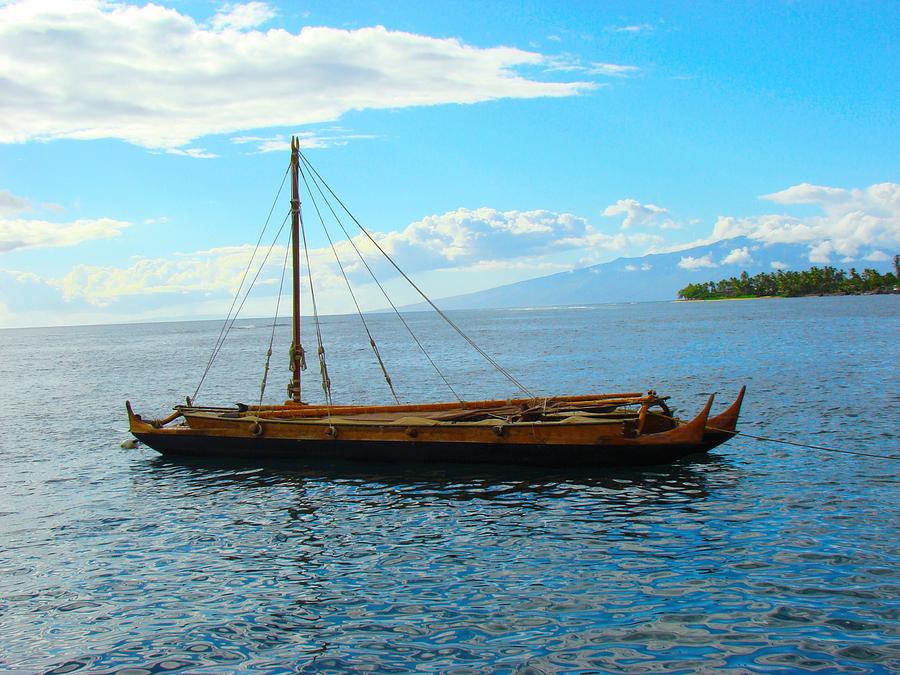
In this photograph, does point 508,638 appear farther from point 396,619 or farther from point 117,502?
point 117,502

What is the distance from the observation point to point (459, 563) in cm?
1426

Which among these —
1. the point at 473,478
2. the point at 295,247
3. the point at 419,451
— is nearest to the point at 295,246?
the point at 295,247

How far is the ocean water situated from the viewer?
10695 millimetres

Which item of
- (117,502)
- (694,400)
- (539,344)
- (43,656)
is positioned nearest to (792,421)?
(694,400)

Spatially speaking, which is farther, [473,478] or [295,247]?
[295,247]

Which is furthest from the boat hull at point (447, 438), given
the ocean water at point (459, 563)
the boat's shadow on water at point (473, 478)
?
the ocean water at point (459, 563)

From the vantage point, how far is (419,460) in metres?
22.8

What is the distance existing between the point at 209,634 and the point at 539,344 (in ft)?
275

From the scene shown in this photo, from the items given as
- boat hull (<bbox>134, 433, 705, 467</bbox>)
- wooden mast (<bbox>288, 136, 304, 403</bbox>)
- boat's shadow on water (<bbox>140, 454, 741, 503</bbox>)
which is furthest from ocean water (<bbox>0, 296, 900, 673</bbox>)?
wooden mast (<bbox>288, 136, 304, 403</bbox>)

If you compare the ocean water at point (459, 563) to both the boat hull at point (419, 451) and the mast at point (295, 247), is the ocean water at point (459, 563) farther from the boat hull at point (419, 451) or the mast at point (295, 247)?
the mast at point (295, 247)

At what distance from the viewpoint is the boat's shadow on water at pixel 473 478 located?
63.8ft

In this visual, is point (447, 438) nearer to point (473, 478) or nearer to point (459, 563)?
point (473, 478)

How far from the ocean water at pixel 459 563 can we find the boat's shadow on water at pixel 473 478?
11cm

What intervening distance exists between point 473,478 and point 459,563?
6.99 metres
